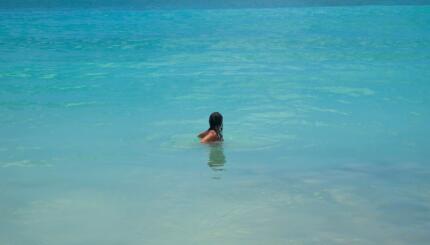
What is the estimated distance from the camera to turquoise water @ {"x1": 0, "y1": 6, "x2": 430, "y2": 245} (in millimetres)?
5574

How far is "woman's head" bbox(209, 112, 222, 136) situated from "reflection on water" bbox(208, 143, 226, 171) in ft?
0.82

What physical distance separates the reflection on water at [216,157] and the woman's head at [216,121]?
250 millimetres

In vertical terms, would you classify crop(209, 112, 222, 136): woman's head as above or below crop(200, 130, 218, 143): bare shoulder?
above

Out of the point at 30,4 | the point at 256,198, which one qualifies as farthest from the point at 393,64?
the point at 30,4

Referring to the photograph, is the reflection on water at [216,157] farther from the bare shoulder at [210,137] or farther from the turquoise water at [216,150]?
the bare shoulder at [210,137]

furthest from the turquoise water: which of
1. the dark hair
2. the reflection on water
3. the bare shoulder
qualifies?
the dark hair

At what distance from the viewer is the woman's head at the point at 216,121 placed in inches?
292

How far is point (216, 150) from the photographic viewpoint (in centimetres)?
798

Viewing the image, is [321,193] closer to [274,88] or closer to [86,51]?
[274,88]

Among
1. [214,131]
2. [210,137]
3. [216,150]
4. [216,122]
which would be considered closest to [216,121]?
[216,122]

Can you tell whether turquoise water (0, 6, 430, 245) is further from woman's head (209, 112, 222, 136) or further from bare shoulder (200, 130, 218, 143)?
woman's head (209, 112, 222, 136)

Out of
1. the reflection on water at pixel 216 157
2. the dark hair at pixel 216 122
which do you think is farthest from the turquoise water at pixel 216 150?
the dark hair at pixel 216 122

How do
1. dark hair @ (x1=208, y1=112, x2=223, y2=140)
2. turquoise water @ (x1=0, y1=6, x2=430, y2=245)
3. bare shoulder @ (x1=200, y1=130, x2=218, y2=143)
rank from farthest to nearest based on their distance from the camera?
bare shoulder @ (x1=200, y1=130, x2=218, y2=143)
dark hair @ (x1=208, y1=112, x2=223, y2=140)
turquoise water @ (x1=0, y1=6, x2=430, y2=245)

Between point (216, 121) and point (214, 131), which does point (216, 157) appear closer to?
point (214, 131)
